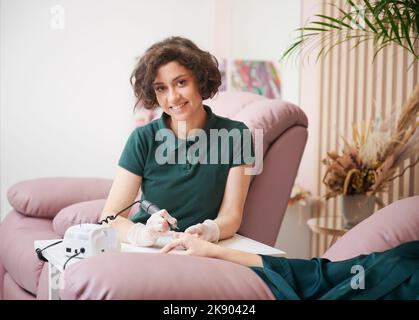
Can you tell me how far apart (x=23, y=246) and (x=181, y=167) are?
71cm

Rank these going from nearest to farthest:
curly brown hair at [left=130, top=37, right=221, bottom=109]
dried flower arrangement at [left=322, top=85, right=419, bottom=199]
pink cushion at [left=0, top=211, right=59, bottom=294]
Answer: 1. curly brown hair at [left=130, top=37, right=221, bottom=109]
2. pink cushion at [left=0, top=211, right=59, bottom=294]
3. dried flower arrangement at [left=322, top=85, right=419, bottom=199]

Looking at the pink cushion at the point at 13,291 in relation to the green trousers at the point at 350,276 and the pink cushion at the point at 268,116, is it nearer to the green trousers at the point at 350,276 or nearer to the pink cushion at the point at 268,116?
the pink cushion at the point at 268,116

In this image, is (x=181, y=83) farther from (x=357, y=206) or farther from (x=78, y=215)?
(x=357, y=206)

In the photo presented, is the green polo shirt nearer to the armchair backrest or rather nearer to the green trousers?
the armchair backrest

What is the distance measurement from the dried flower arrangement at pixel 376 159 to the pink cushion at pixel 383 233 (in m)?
0.84

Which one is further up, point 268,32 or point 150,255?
point 268,32

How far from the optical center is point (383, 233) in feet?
5.48

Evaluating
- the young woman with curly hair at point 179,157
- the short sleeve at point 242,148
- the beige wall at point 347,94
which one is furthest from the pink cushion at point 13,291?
the beige wall at point 347,94

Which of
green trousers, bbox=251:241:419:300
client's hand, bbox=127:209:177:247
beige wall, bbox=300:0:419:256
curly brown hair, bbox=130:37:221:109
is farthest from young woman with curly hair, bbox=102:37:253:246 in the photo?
beige wall, bbox=300:0:419:256

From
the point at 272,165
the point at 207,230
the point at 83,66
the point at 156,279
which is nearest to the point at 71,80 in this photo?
the point at 83,66

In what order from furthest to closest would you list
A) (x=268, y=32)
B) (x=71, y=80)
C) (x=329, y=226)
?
1. (x=268, y=32)
2. (x=71, y=80)
3. (x=329, y=226)

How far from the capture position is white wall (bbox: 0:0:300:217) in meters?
3.37

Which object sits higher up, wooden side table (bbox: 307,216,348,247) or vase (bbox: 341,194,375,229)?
vase (bbox: 341,194,375,229)

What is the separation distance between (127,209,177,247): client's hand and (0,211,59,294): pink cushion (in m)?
0.51
